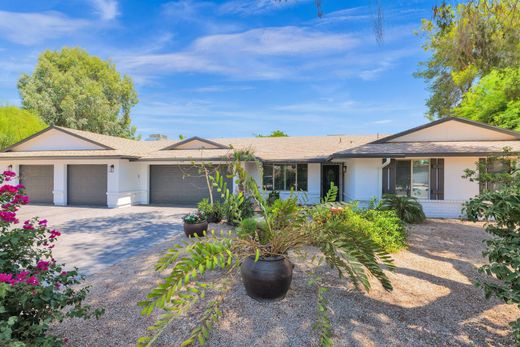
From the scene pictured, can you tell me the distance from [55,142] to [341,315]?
19.3 m

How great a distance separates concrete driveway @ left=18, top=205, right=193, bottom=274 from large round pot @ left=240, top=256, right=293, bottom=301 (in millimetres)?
3734

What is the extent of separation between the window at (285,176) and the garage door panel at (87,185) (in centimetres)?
936

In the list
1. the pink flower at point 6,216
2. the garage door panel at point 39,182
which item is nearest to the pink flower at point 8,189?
the pink flower at point 6,216

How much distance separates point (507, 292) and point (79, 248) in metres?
8.78

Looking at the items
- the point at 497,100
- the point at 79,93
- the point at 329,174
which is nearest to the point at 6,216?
the point at 329,174

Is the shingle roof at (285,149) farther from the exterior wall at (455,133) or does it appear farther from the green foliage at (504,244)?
the green foliage at (504,244)

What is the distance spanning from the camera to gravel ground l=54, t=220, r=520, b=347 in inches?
126

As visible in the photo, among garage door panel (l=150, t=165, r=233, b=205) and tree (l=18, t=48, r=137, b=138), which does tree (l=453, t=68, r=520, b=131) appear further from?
tree (l=18, t=48, r=137, b=138)

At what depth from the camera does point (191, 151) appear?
16.7 metres

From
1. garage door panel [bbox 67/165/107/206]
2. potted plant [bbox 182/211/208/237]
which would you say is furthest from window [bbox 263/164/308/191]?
garage door panel [bbox 67/165/107/206]

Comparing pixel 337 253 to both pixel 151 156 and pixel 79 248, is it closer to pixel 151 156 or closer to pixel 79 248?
pixel 79 248

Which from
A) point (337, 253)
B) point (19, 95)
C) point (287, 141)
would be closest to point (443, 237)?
point (337, 253)

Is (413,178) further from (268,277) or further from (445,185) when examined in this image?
(268,277)

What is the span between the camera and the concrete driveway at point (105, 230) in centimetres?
665
